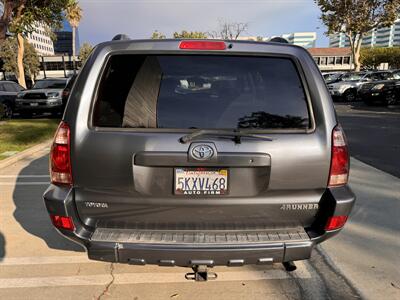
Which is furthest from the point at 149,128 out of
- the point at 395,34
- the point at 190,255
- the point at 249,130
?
the point at 395,34

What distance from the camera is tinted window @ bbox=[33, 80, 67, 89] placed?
1627cm

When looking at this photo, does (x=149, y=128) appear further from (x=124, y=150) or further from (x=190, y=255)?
(x=190, y=255)

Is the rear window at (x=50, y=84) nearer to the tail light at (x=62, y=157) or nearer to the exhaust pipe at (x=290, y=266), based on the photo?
the tail light at (x=62, y=157)

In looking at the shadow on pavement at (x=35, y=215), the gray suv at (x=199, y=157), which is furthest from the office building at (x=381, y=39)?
the gray suv at (x=199, y=157)

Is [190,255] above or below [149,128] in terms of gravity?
below

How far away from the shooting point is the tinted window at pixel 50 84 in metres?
16.3

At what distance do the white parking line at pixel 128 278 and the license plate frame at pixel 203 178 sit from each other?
115cm

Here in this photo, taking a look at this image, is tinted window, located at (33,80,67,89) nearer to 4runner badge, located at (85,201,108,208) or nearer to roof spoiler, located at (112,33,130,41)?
roof spoiler, located at (112,33,130,41)

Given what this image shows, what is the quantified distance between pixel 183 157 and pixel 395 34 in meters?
104

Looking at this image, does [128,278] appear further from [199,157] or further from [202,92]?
[202,92]

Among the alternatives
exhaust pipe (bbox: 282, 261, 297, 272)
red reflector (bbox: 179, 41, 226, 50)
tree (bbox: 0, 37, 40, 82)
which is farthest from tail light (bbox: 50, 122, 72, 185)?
tree (bbox: 0, 37, 40, 82)

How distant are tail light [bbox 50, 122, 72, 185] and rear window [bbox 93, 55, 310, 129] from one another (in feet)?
0.76

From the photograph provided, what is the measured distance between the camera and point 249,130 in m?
2.67

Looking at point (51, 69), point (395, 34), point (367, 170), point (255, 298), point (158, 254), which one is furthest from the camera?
point (395, 34)
